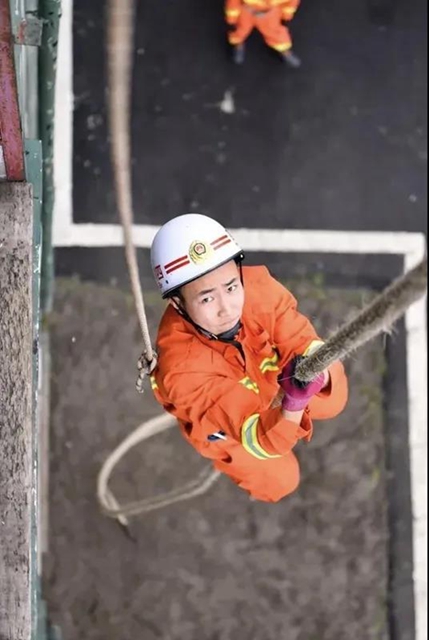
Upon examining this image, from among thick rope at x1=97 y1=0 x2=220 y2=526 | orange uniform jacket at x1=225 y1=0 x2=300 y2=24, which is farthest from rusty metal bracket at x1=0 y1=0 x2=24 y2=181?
orange uniform jacket at x1=225 y1=0 x2=300 y2=24

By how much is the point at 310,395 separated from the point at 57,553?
1610 mm

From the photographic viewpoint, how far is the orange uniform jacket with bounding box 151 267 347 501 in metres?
1.65

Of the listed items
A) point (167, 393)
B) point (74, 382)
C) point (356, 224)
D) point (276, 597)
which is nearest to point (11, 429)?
point (167, 393)

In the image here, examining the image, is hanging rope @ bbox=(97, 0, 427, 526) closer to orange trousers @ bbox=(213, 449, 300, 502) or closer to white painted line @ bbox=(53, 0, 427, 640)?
orange trousers @ bbox=(213, 449, 300, 502)

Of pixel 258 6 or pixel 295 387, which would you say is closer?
pixel 295 387

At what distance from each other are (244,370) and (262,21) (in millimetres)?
1667

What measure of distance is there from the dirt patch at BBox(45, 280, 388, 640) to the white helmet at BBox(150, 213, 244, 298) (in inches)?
48.1

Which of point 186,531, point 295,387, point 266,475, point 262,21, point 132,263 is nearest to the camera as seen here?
point 132,263

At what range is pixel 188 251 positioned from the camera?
156 centimetres

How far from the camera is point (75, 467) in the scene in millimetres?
2838

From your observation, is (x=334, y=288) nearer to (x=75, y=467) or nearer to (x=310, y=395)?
(x=75, y=467)

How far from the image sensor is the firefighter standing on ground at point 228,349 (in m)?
1.56

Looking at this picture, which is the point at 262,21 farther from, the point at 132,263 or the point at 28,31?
the point at 132,263

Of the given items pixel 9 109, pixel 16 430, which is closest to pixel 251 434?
pixel 16 430
